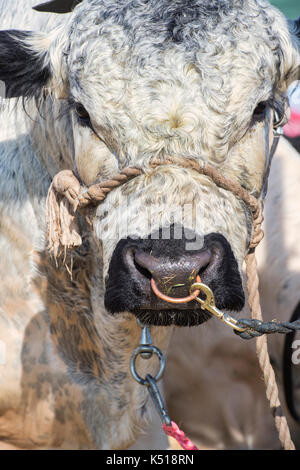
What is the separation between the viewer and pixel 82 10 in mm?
2855

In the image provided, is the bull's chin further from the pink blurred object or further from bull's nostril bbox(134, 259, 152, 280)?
the pink blurred object

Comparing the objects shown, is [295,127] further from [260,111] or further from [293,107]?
[260,111]

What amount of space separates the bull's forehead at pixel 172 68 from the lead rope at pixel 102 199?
94mm

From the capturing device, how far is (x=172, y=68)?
2.54 metres

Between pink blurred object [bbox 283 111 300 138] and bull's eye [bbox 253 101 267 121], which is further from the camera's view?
pink blurred object [bbox 283 111 300 138]

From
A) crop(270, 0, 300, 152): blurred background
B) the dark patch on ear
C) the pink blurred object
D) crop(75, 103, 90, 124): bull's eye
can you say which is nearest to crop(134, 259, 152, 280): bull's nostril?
crop(75, 103, 90, 124): bull's eye

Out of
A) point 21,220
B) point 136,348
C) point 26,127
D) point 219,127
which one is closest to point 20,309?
point 21,220

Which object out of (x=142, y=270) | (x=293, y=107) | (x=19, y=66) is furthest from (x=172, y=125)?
(x=293, y=107)

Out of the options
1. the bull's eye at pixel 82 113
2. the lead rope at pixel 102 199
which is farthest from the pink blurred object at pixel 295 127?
the bull's eye at pixel 82 113

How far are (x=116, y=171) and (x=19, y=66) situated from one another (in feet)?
2.35

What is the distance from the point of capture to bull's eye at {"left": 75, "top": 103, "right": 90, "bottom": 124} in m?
2.75

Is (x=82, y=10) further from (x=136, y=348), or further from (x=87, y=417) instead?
(x=87, y=417)

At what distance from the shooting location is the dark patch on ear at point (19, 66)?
2996 mm
